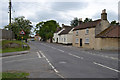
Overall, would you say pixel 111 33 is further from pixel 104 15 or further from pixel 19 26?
pixel 19 26

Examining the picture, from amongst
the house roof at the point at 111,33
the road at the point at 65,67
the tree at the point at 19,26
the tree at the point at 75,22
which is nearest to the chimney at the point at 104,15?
the house roof at the point at 111,33

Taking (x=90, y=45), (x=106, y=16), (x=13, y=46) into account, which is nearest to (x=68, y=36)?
(x=90, y=45)

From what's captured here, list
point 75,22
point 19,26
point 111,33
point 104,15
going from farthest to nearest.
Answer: point 75,22
point 19,26
point 104,15
point 111,33

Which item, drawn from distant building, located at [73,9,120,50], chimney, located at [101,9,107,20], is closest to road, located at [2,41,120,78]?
distant building, located at [73,9,120,50]

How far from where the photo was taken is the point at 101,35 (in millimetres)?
27188

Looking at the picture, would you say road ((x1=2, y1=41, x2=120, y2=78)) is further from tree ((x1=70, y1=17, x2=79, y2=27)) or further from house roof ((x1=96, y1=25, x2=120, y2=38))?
tree ((x1=70, y1=17, x2=79, y2=27))

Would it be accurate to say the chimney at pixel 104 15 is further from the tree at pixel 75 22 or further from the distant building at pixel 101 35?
the tree at pixel 75 22

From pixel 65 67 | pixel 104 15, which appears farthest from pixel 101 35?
pixel 65 67

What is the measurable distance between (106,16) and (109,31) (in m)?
3.99

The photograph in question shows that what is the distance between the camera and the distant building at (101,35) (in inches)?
1039

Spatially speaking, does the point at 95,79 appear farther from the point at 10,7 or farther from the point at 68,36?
the point at 68,36

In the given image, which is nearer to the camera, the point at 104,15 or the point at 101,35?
the point at 101,35

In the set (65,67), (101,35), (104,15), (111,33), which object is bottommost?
(65,67)

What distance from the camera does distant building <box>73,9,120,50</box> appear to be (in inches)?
1039
